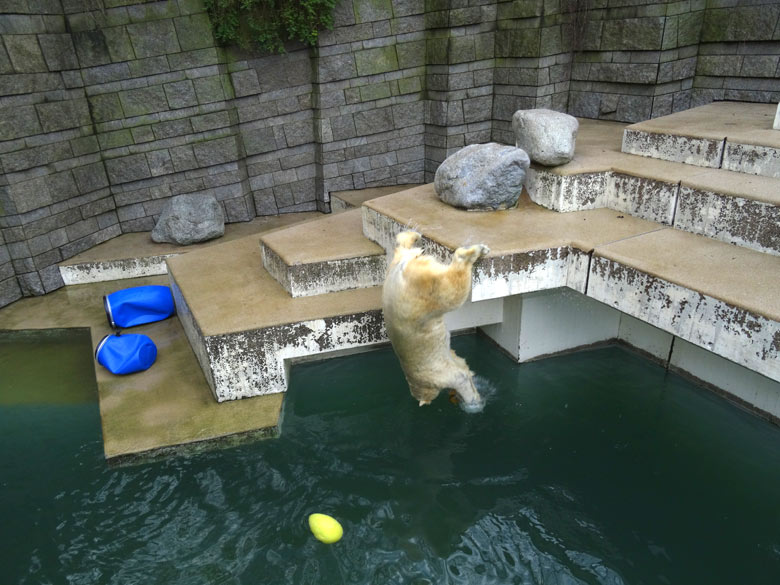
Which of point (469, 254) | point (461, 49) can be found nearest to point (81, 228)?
point (461, 49)

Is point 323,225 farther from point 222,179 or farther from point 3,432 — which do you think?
point 3,432

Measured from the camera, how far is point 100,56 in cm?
749

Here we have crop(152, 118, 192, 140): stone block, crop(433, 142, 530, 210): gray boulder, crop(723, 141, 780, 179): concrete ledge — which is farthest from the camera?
crop(152, 118, 192, 140): stone block

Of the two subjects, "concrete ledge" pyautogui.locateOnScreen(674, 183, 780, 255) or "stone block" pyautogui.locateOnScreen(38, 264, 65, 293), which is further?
"stone block" pyautogui.locateOnScreen(38, 264, 65, 293)

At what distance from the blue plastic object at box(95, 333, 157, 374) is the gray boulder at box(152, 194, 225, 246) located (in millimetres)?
2483

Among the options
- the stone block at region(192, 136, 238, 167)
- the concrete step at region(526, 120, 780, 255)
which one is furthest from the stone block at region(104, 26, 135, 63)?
the concrete step at region(526, 120, 780, 255)

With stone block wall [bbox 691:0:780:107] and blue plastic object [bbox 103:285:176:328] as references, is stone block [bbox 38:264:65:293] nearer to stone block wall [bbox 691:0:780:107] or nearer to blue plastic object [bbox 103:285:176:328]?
blue plastic object [bbox 103:285:176:328]

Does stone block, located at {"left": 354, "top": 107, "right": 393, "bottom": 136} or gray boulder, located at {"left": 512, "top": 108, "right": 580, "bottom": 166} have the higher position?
gray boulder, located at {"left": 512, "top": 108, "right": 580, "bottom": 166}

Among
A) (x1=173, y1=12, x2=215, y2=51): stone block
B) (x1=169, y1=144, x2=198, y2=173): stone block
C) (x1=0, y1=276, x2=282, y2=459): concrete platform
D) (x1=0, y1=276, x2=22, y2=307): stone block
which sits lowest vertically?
(x1=0, y1=276, x2=282, y2=459): concrete platform

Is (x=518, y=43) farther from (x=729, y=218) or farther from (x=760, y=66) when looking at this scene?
(x=729, y=218)

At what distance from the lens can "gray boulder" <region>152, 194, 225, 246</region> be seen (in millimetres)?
7746

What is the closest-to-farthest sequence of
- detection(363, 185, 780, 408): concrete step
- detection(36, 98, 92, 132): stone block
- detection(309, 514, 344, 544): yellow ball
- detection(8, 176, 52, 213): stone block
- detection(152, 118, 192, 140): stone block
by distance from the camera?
detection(363, 185, 780, 408): concrete step
detection(309, 514, 344, 544): yellow ball
detection(8, 176, 52, 213): stone block
detection(36, 98, 92, 132): stone block
detection(152, 118, 192, 140): stone block

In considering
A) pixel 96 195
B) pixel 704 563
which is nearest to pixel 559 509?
pixel 704 563

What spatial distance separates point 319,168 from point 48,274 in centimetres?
412
